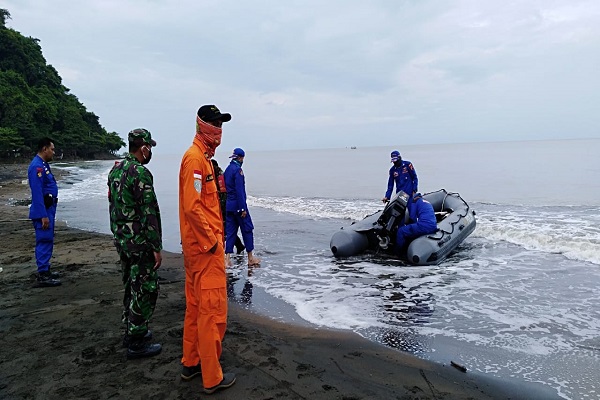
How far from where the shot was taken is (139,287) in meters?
2.96

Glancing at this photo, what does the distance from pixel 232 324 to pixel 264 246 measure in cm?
446

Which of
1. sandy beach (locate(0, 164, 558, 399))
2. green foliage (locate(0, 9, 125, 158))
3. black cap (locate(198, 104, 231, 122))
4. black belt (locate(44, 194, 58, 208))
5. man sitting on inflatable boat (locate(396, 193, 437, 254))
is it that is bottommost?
sandy beach (locate(0, 164, 558, 399))

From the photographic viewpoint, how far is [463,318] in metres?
4.36

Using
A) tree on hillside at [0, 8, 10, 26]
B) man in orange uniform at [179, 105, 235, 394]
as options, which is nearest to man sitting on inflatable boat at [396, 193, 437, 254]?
man in orange uniform at [179, 105, 235, 394]

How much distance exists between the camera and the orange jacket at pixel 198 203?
7.89ft

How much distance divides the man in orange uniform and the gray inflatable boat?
4773 millimetres

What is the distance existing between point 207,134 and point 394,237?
211 inches

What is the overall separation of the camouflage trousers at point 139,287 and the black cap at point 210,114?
1131 millimetres

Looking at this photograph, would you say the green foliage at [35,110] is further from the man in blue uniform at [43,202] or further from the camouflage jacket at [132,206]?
the camouflage jacket at [132,206]

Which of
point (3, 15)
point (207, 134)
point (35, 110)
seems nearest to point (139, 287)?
point (207, 134)

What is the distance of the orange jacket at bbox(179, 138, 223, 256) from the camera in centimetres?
240

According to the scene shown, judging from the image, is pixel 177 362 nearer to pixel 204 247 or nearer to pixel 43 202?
pixel 204 247

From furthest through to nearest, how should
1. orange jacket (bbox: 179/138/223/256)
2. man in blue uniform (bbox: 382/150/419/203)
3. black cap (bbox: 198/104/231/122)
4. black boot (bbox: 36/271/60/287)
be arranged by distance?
man in blue uniform (bbox: 382/150/419/203) → black boot (bbox: 36/271/60/287) → black cap (bbox: 198/104/231/122) → orange jacket (bbox: 179/138/223/256)

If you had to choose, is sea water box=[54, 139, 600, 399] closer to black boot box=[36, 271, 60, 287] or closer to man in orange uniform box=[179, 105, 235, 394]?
man in orange uniform box=[179, 105, 235, 394]
